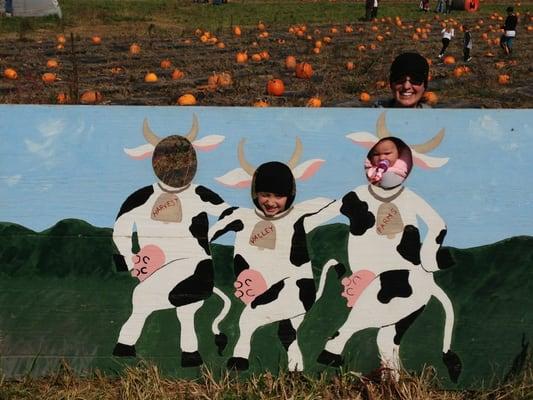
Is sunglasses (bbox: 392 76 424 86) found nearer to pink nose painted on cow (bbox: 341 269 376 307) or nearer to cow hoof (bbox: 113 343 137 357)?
pink nose painted on cow (bbox: 341 269 376 307)

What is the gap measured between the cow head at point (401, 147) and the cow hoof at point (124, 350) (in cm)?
139

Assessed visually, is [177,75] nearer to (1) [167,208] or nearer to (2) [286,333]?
(1) [167,208]

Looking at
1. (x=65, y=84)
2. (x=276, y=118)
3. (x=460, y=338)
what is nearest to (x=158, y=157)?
(x=276, y=118)

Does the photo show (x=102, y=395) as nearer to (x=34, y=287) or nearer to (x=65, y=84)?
(x=34, y=287)

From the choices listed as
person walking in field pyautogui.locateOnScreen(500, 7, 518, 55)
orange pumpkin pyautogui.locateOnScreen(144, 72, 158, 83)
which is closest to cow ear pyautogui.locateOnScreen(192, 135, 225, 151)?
orange pumpkin pyautogui.locateOnScreen(144, 72, 158, 83)

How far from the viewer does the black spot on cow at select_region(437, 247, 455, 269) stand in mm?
3029

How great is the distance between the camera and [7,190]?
117 inches

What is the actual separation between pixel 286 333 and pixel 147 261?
2.39 feet

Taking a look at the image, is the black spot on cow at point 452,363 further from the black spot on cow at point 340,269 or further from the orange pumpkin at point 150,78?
the orange pumpkin at point 150,78

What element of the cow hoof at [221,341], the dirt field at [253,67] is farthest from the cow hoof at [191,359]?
the dirt field at [253,67]

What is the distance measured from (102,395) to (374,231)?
1.45m

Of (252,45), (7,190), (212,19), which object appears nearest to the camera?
(7,190)

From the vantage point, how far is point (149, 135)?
2.98 metres

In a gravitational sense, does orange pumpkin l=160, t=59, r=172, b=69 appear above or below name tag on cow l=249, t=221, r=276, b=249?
below
